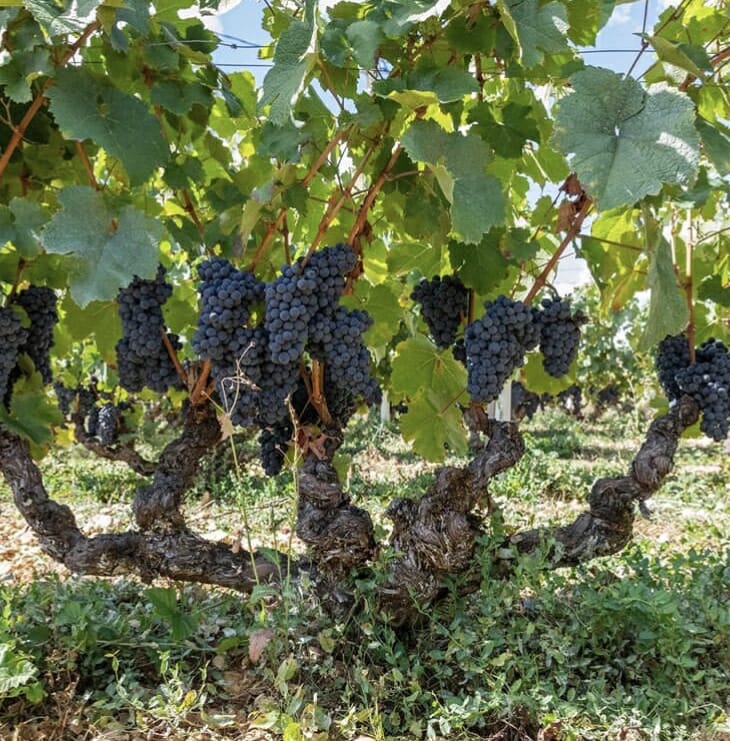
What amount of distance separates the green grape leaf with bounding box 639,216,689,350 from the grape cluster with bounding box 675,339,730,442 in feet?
2.81

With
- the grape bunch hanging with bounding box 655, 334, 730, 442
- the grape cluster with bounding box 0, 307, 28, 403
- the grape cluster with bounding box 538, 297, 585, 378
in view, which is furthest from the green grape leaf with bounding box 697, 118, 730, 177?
the grape cluster with bounding box 0, 307, 28, 403

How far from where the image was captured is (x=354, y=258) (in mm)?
2068

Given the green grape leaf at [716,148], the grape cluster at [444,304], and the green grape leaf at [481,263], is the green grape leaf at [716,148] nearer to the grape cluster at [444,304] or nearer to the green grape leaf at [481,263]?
the green grape leaf at [481,263]

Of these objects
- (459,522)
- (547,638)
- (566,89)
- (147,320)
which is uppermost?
(566,89)

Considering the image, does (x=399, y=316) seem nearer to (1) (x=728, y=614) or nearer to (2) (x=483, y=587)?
(2) (x=483, y=587)

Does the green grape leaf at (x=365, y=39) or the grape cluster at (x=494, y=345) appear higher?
the green grape leaf at (x=365, y=39)

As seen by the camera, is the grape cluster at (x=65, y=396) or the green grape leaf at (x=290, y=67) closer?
the green grape leaf at (x=290, y=67)

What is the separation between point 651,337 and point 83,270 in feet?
4.56

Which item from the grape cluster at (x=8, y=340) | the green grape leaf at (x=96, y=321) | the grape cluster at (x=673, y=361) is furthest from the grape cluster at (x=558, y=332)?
the grape cluster at (x=8, y=340)

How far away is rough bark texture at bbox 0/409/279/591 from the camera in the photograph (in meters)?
2.55

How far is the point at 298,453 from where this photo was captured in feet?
7.72

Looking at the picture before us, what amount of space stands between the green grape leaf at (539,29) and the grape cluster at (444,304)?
912 millimetres

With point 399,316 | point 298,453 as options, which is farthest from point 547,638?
point 399,316

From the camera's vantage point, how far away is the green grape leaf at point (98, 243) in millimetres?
1754
